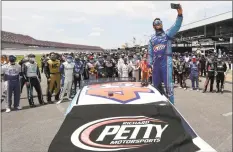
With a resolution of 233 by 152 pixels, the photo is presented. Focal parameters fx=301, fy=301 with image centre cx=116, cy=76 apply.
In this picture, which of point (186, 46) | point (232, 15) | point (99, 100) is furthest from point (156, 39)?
point (232, 15)

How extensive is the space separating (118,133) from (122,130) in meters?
0.05

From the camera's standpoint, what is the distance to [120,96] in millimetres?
3141

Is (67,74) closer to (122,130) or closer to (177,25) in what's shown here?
(177,25)

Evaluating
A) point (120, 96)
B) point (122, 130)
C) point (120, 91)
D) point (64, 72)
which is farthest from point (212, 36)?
point (122, 130)

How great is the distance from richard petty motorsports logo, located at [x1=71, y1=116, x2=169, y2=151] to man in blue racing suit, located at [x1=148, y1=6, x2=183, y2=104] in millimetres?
2932

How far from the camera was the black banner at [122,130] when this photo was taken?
2457mm

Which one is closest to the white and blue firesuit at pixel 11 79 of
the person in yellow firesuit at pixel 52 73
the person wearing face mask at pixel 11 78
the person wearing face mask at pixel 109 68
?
the person wearing face mask at pixel 11 78

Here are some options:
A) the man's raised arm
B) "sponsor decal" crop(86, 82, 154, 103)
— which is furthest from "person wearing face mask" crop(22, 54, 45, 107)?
"sponsor decal" crop(86, 82, 154, 103)

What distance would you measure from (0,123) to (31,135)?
183 centimetres

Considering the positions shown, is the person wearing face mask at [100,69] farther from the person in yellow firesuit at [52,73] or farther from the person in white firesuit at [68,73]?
the person in yellow firesuit at [52,73]

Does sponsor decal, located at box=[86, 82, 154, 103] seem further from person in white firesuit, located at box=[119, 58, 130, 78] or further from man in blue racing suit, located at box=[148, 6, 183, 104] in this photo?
person in white firesuit, located at box=[119, 58, 130, 78]

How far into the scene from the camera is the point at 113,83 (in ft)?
12.8

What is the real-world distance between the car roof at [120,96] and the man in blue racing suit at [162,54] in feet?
7.43

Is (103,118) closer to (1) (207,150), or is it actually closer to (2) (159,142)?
(2) (159,142)
